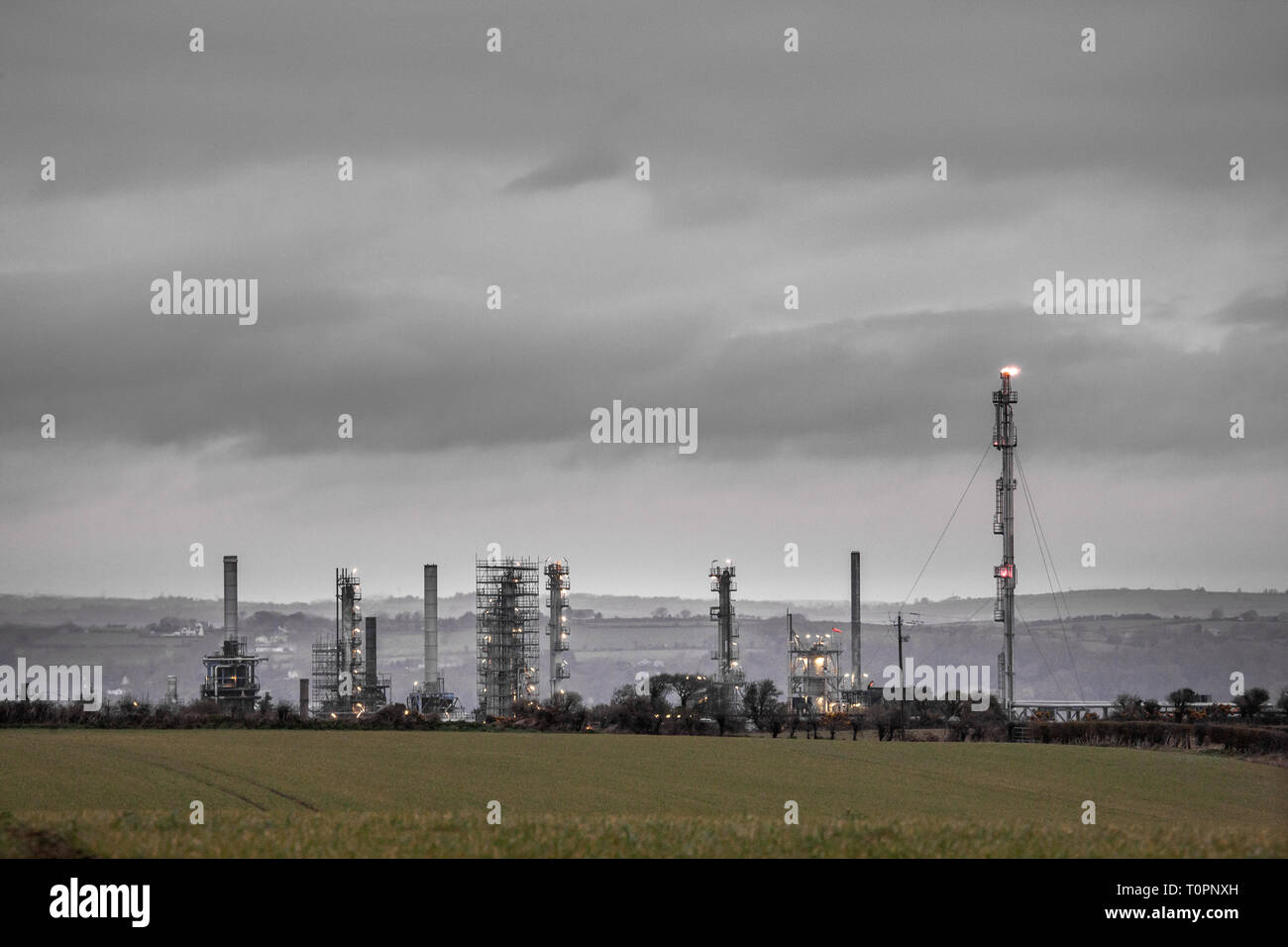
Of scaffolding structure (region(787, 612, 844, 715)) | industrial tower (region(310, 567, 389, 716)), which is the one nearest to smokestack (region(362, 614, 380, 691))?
industrial tower (region(310, 567, 389, 716))

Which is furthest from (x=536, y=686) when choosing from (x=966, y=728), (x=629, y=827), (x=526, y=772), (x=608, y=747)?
(x=629, y=827)

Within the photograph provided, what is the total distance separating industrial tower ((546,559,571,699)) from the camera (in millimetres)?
118375

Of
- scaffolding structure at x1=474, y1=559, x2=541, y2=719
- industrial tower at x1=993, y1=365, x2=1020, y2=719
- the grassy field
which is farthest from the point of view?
scaffolding structure at x1=474, y1=559, x2=541, y2=719

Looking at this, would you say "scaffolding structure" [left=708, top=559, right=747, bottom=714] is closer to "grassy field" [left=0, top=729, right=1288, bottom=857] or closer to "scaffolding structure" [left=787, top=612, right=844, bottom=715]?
"scaffolding structure" [left=787, top=612, right=844, bottom=715]

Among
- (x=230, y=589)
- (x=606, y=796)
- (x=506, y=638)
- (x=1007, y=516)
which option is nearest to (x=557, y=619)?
(x=506, y=638)

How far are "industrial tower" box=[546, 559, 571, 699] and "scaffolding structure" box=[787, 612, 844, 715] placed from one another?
A: 2150cm

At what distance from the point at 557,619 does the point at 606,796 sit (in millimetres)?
85509

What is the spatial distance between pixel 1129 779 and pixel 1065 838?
30725mm

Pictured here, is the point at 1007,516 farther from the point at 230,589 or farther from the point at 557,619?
the point at 230,589

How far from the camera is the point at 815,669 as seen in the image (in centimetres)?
11606

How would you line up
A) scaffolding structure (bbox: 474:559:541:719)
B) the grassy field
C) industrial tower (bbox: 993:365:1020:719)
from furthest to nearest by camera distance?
scaffolding structure (bbox: 474:559:541:719) < industrial tower (bbox: 993:365:1020:719) < the grassy field

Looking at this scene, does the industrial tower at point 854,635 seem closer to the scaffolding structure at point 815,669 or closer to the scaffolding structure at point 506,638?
the scaffolding structure at point 815,669

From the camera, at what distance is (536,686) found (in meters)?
115

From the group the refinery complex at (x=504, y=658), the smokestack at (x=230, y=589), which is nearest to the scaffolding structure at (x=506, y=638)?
the refinery complex at (x=504, y=658)
